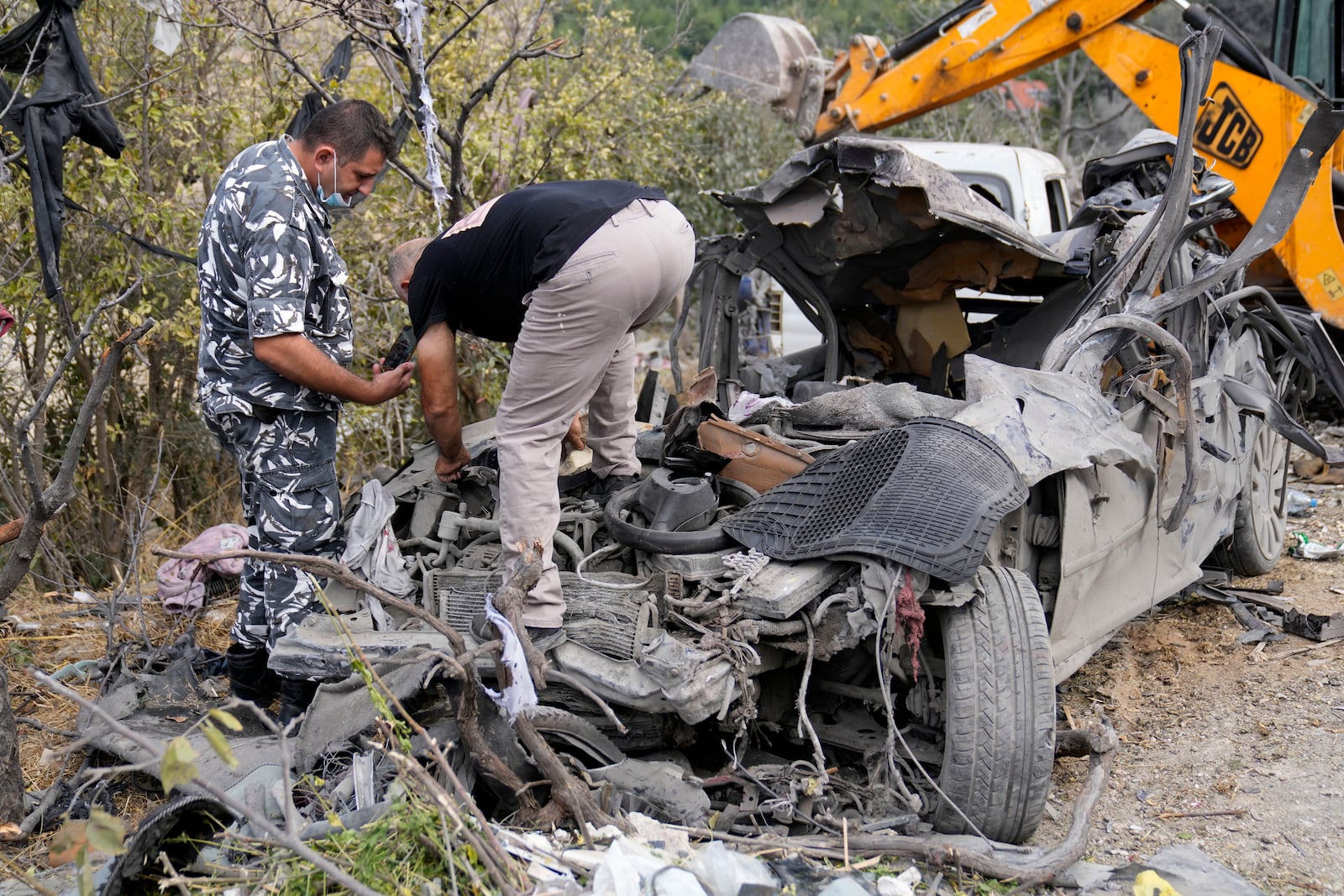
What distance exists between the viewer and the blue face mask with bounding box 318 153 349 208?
352cm

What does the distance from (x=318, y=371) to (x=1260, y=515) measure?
4.60m

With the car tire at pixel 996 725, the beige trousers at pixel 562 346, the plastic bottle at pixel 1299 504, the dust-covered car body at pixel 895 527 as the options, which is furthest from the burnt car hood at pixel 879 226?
the plastic bottle at pixel 1299 504

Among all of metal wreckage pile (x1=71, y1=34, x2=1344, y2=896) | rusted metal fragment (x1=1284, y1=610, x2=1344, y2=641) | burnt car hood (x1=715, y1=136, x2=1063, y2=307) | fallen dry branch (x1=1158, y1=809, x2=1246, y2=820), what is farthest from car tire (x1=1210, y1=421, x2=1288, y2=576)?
fallen dry branch (x1=1158, y1=809, x2=1246, y2=820)

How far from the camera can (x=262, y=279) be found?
10.9ft

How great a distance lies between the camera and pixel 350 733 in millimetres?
2918

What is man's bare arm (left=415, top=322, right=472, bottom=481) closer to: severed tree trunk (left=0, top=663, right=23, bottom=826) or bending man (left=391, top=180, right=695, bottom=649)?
bending man (left=391, top=180, right=695, bottom=649)

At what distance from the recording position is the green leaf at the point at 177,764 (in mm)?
1699

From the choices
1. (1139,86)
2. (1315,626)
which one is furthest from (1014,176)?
(1315,626)

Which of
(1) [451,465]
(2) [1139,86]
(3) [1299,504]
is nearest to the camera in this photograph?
(1) [451,465]

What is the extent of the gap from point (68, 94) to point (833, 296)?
3.36 meters

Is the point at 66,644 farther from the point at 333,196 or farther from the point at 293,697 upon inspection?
the point at 333,196

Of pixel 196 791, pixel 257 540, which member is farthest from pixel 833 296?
pixel 196 791

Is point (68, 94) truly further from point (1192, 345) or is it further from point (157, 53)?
point (1192, 345)

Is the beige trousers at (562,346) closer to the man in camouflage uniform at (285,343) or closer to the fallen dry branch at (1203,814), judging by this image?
the man in camouflage uniform at (285,343)
